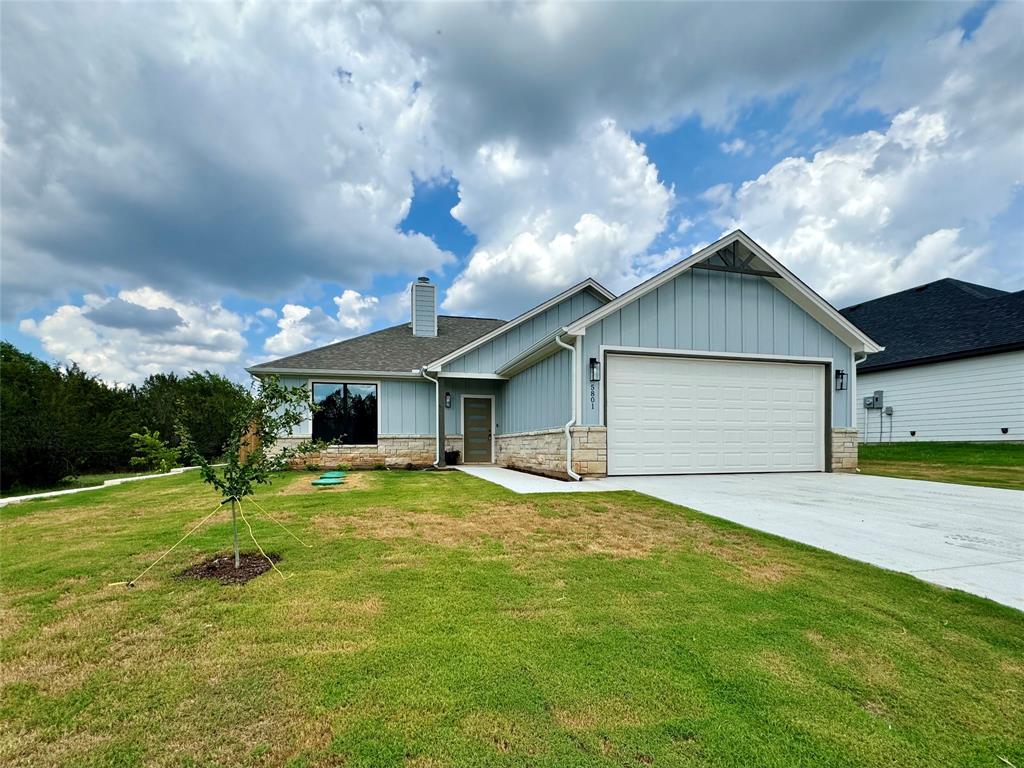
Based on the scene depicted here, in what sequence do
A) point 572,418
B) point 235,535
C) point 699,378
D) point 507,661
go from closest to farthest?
point 507,661 < point 235,535 < point 572,418 < point 699,378

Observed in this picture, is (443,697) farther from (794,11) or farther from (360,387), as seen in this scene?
(360,387)

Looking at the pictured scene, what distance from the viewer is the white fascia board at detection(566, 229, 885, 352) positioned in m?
9.48

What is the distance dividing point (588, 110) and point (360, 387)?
9689 mm

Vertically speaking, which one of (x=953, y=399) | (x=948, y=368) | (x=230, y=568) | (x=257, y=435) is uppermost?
(x=948, y=368)

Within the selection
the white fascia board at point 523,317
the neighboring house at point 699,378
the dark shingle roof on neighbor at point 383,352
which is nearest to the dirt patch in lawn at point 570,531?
the neighboring house at point 699,378

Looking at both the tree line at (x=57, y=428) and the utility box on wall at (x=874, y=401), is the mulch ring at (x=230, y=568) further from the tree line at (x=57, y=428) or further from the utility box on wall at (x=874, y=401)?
the utility box on wall at (x=874, y=401)

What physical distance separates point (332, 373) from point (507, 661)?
12.5 meters

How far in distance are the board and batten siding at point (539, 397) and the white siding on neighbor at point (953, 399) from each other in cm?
1385

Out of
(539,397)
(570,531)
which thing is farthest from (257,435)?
(539,397)

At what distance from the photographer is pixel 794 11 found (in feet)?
26.2

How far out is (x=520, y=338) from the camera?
14211 mm

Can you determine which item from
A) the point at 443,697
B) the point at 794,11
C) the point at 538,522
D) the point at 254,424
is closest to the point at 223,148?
the point at 254,424

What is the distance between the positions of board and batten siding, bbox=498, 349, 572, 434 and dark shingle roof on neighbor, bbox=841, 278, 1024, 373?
12.6 m

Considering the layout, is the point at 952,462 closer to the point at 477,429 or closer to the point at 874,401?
the point at 874,401
